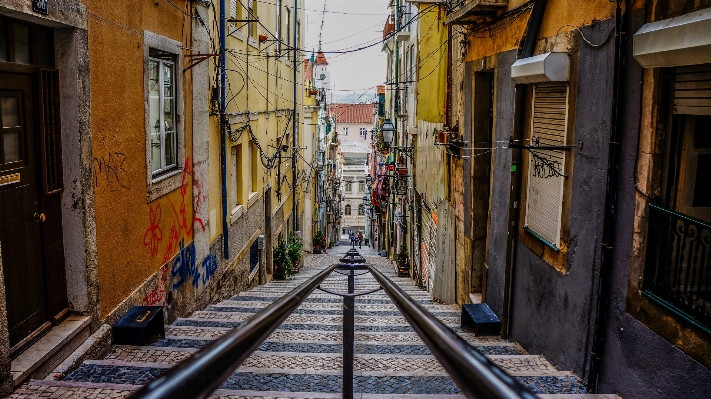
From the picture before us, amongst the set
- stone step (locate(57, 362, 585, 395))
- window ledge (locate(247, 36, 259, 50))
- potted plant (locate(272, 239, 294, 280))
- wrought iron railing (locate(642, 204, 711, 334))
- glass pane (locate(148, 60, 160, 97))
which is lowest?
potted plant (locate(272, 239, 294, 280))

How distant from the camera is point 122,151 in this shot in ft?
18.8

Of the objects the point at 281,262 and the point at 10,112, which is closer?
the point at 10,112

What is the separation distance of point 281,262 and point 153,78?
35.1 ft

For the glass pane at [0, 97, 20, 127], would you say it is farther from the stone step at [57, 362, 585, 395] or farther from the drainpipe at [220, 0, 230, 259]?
the drainpipe at [220, 0, 230, 259]

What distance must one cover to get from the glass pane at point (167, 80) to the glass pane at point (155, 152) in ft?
2.36

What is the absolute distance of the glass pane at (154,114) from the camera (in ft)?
22.5

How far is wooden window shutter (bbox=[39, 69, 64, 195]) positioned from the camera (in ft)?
15.0

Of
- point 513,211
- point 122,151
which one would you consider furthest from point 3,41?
point 513,211

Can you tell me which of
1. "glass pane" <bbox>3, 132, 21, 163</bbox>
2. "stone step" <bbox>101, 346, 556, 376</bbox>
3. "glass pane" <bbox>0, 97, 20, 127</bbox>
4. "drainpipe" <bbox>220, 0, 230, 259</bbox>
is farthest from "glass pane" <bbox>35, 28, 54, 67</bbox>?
"drainpipe" <bbox>220, 0, 230, 259</bbox>

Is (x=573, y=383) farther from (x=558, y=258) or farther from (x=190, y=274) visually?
(x=190, y=274)

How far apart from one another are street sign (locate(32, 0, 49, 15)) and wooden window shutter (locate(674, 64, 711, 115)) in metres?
4.66

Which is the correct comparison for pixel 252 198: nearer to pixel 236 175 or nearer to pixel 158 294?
pixel 236 175

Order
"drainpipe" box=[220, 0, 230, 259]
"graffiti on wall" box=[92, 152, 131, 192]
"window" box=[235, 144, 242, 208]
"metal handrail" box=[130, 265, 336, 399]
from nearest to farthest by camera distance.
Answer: "metal handrail" box=[130, 265, 336, 399]
"graffiti on wall" box=[92, 152, 131, 192]
"drainpipe" box=[220, 0, 230, 259]
"window" box=[235, 144, 242, 208]

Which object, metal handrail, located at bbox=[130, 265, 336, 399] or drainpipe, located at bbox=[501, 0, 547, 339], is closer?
metal handrail, located at bbox=[130, 265, 336, 399]
